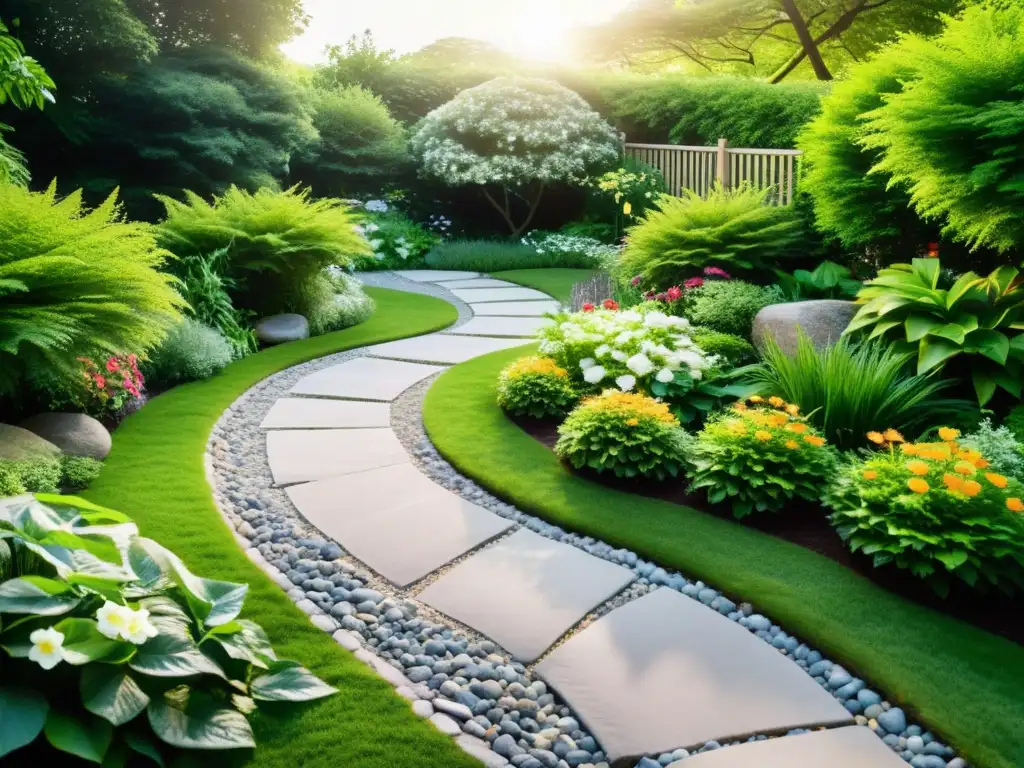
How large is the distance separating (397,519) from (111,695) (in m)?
1.65

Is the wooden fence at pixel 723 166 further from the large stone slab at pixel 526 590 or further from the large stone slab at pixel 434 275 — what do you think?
the large stone slab at pixel 526 590


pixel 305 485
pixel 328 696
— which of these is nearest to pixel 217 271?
pixel 305 485

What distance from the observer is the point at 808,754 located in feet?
6.79

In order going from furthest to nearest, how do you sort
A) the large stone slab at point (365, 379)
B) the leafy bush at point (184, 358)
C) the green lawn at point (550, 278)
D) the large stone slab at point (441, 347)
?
1. the green lawn at point (550, 278)
2. the large stone slab at point (441, 347)
3. the leafy bush at point (184, 358)
4. the large stone slab at point (365, 379)

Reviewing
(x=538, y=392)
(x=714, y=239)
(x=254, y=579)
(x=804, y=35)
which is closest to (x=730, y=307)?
(x=714, y=239)

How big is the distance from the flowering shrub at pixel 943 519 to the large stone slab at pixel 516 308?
5.24 meters

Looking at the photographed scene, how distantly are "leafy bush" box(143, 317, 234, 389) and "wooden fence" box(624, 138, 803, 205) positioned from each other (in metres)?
5.05

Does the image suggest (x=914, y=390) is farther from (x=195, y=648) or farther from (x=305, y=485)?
(x=195, y=648)

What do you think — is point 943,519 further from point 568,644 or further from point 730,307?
point 730,307

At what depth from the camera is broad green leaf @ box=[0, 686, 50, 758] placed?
5.59ft

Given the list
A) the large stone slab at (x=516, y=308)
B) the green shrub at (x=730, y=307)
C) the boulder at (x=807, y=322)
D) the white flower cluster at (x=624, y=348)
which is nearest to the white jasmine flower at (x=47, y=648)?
the white flower cluster at (x=624, y=348)

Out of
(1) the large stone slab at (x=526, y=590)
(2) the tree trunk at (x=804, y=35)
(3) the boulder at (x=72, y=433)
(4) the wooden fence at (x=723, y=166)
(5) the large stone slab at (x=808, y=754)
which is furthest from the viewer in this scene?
(2) the tree trunk at (x=804, y=35)

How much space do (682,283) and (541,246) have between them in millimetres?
5673

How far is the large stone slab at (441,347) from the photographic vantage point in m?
6.38
